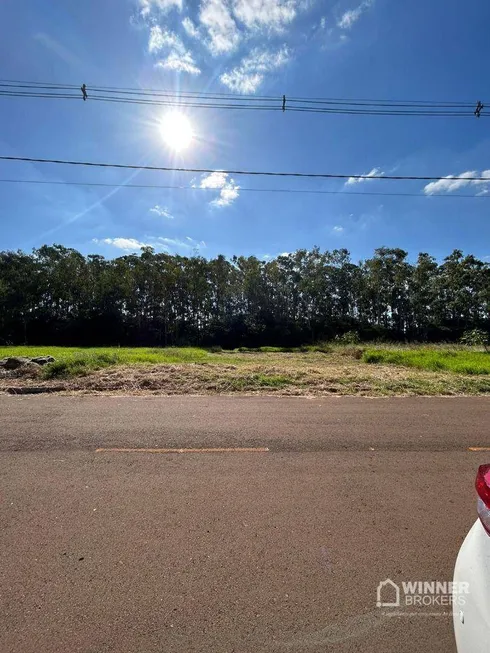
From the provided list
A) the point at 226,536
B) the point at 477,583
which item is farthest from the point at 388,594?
the point at 226,536

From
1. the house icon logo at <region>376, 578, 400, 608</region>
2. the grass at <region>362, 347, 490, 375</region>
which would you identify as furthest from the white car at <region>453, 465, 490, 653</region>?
the grass at <region>362, 347, 490, 375</region>

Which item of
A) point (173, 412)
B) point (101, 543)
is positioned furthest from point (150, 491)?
point (173, 412)

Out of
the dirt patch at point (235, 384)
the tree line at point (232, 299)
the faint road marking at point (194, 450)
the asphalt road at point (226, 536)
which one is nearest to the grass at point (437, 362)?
the dirt patch at point (235, 384)

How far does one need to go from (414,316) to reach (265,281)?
2934cm

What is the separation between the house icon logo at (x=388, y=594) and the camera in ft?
7.82

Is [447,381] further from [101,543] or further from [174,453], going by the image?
[101,543]

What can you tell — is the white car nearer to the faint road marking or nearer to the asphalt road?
the asphalt road

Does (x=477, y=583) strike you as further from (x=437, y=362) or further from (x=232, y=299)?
(x=232, y=299)

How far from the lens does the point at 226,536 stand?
3.11 meters

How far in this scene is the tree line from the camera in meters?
58.2
